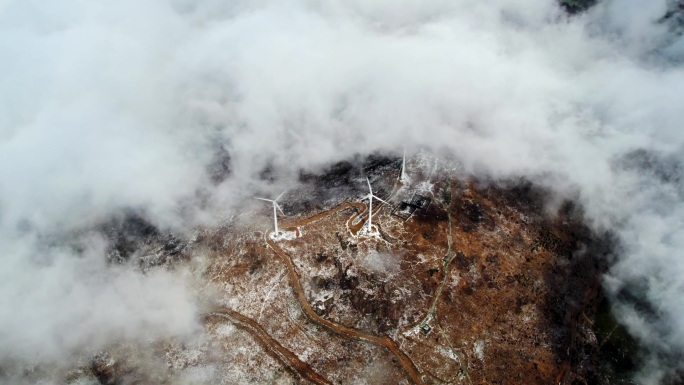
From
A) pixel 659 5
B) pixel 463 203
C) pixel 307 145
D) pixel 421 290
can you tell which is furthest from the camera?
pixel 659 5

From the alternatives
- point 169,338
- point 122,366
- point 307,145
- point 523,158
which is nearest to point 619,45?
point 523,158

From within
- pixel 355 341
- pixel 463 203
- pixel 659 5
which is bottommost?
pixel 355 341

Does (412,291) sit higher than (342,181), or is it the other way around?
(342,181)

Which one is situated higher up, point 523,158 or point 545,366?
point 523,158

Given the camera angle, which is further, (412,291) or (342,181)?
(342,181)

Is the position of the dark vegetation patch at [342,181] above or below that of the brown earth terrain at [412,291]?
above

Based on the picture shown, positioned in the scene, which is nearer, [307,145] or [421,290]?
[421,290]

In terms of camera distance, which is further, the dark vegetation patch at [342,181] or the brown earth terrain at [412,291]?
the dark vegetation patch at [342,181]

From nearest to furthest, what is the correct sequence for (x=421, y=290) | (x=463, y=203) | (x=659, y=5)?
(x=421, y=290) < (x=463, y=203) < (x=659, y=5)

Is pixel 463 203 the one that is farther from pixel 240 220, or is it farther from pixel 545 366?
pixel 240 220

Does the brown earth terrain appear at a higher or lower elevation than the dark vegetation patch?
lower

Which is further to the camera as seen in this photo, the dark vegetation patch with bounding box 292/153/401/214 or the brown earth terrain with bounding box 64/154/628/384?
the dark vegetation patch with bounding box 292/153/401/214
